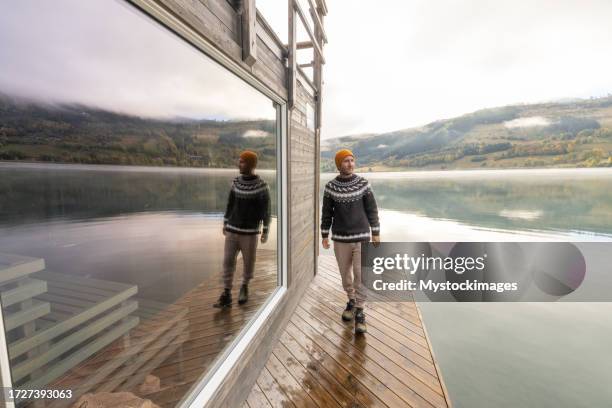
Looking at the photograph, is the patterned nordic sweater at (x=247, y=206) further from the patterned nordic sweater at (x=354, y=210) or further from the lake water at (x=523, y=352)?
the lake water at (x=523, y=352)

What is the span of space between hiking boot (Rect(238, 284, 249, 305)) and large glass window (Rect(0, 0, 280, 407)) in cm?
11

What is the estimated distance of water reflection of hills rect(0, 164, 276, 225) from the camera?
84 centimetres

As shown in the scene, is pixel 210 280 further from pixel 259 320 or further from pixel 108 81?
pixel 108 81

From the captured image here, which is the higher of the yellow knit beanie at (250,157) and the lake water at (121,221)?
the yellow knit beanie at (250,157)

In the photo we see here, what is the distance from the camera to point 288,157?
263 centimetres

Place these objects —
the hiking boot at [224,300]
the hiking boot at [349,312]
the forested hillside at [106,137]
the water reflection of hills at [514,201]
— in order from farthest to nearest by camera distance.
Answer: the water reflection of hills at [514,201]
the hiking boot at [349,312]
the hiking boot at [224,300]
the forested hillside at [106,137]

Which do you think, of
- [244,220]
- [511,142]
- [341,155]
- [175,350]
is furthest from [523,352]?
[511,142]

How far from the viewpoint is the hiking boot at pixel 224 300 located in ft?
6.92

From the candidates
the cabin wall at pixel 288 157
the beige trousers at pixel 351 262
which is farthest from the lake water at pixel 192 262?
the beige trousers at pixel 351 262

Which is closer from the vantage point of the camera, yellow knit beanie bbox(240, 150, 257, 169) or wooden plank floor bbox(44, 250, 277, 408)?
wooden plank floor bbox(44, 250, 277, 408)

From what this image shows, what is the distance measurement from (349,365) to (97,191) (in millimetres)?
2100

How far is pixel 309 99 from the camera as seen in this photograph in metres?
3.52

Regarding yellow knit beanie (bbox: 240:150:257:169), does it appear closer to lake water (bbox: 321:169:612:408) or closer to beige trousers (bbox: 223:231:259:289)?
beige trousers (bbox: 223:231:259:289)

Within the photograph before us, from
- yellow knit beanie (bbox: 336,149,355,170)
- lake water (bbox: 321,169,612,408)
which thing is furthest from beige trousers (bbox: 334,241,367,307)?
lake water (bbox: 321,169,612,408)
